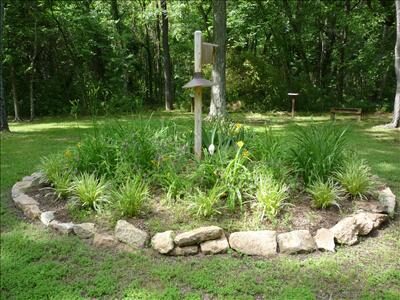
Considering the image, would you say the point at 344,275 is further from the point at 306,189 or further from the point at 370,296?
the point at 306,189

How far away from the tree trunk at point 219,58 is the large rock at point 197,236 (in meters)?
5.81

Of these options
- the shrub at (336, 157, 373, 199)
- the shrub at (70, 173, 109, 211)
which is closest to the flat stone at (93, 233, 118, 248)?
the shrub at (70, 173, 109, 211)

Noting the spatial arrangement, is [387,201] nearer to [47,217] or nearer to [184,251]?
[184,251]

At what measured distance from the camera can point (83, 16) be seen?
1085 centimetres

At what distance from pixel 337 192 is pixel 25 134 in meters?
6.55

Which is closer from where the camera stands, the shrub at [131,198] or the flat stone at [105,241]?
the flat stone at [105,241]

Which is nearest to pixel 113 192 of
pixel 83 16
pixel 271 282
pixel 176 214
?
pixel 176 214

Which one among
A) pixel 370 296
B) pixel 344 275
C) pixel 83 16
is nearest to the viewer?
pixel 370 296

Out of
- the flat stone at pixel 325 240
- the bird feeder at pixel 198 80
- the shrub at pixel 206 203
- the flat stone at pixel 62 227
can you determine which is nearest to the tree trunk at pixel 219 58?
the bird feeder at pixel 198 80

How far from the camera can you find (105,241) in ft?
9.11

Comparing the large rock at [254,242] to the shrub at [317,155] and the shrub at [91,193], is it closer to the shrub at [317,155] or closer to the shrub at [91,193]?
the shrub at [317,155]

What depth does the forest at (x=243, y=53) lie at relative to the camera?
36.3ft

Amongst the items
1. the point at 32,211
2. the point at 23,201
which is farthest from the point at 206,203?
the point at 23,201

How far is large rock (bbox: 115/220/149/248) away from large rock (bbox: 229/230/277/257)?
0.63 m
